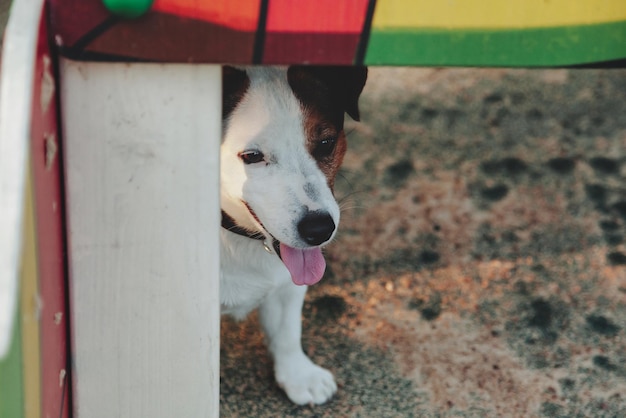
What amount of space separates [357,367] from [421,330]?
29 centimetres

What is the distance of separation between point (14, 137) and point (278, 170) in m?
0.86

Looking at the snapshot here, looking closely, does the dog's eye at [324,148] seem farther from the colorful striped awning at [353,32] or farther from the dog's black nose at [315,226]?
the colorful striped awning at [353,32]

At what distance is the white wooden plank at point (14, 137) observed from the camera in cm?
123

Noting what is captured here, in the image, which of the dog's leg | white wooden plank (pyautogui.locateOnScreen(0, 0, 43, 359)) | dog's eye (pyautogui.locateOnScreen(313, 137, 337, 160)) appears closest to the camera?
white wooden plank (pyautogui.locateOnScreen(0, 0, 43, 359))

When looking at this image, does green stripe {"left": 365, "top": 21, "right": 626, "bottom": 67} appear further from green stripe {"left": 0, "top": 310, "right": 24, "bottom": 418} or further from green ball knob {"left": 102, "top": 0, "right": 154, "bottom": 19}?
green stripe {"left": 0, "top": 310, "right": 24, "bottom": 418}

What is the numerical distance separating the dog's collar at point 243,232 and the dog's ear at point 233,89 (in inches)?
11.6

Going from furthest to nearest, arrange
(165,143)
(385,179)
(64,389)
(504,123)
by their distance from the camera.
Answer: (504,123) → (385,179) → (64,389) → (165,143)

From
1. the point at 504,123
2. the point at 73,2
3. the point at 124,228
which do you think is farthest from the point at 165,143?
the point at 504,123

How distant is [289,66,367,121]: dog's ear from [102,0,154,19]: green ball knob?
727mm

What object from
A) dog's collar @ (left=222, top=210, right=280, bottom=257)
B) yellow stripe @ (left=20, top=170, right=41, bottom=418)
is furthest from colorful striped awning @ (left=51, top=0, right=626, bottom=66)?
dog's collar @ (left=222, top=210, right=280, bottom=257)

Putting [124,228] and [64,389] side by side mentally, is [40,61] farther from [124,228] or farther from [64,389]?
[64,389]

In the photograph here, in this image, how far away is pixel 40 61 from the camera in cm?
146

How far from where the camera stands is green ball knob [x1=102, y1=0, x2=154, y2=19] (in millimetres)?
1432

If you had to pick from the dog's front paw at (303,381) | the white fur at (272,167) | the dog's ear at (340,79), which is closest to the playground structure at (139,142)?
the white fur at (272,167)
